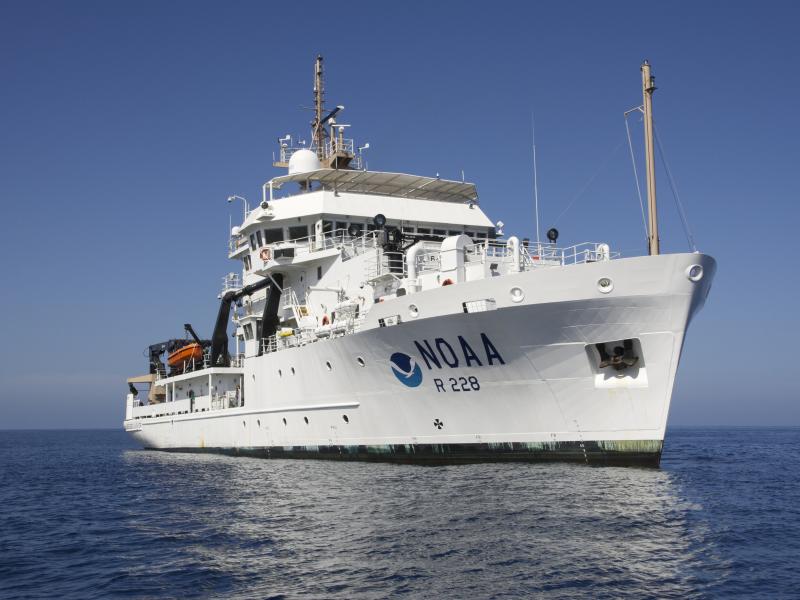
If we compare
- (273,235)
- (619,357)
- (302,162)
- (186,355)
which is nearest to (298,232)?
(273,235)

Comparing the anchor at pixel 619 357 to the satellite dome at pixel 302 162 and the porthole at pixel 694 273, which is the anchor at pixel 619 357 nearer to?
the porthole at pixel 694 273

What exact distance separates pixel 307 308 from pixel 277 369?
2321mm

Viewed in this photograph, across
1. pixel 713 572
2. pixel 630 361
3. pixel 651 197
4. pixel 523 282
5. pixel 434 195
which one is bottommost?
pixel 713 572

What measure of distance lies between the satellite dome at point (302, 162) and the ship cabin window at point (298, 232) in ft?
15.5

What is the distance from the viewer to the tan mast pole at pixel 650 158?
17781 millimetres

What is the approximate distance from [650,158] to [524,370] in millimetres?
5894

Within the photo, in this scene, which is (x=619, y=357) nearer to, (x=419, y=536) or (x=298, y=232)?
(x=419, y=536)

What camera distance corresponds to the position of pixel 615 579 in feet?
32.3

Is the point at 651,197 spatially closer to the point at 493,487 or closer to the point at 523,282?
the point at 523,282

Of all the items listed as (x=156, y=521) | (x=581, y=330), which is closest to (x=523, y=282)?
(x=581, y=330)

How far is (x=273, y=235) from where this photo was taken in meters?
29.0

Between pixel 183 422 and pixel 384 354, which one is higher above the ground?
pixel 384 354

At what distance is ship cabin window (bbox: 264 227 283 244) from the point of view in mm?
28891

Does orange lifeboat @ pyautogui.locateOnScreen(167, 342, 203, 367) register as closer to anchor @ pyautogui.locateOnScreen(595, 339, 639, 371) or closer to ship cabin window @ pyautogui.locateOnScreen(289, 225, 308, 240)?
ship cabin window @ pyautogui.locateOnScreen(289, 225, 308, 240)
